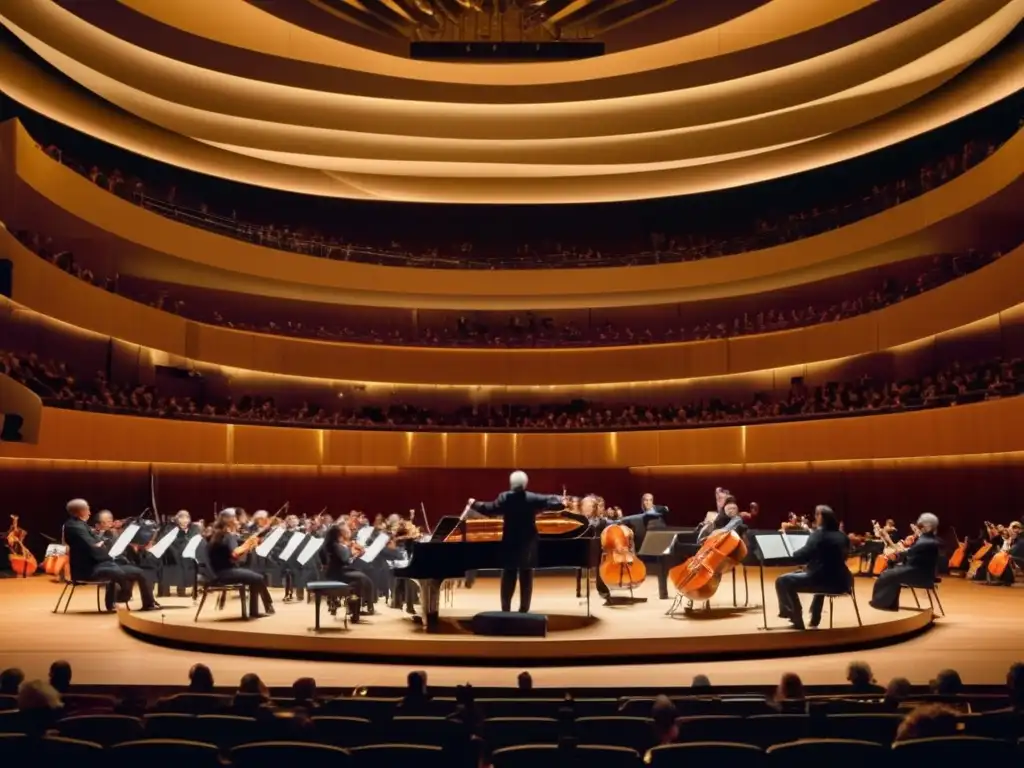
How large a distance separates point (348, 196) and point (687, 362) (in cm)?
972

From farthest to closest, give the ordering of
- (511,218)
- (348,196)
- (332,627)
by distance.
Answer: (511,218) → (348,196) → (332,627)

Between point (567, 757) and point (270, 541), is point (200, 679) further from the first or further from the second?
point (270, 541)

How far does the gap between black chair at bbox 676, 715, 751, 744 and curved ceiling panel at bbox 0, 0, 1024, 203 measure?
1616cm

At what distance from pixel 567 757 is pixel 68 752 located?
1.78 metres

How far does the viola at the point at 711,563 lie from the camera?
402 inches

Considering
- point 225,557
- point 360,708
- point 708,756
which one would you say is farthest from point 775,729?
point 225,557

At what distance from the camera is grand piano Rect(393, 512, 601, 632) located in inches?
370

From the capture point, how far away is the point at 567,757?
3.79 meters

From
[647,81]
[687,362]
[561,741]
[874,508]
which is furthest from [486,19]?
[561,741]

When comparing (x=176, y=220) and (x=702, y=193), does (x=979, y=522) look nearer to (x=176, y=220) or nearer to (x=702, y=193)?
(x=702, y=193)

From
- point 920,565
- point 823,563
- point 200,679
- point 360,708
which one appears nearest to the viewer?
point 360,708

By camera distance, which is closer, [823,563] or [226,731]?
[226,731]

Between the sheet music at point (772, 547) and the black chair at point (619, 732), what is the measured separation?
5568mm

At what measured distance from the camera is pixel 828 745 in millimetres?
3725
